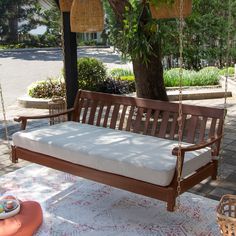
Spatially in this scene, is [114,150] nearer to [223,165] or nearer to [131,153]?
[131,153]

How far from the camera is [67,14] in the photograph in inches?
236

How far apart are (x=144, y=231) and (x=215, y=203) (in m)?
0.93

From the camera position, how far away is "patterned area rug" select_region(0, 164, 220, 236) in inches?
143

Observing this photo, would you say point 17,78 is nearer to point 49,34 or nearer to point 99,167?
point 99,167

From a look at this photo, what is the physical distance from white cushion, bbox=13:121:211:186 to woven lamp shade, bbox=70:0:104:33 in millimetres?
1243

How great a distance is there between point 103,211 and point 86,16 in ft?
7.55

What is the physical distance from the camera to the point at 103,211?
13.1ft

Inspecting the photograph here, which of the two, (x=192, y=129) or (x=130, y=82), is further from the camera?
(x=130, y=82)

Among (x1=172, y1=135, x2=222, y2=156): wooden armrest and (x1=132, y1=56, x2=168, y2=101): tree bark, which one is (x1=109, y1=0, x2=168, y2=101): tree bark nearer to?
(x1=132, y1=56, x2=168, y2=101): tree bark

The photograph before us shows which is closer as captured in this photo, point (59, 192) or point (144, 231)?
point (144, 231)

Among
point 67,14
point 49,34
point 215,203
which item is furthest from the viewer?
point 49,34

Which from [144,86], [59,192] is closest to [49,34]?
[144,86]

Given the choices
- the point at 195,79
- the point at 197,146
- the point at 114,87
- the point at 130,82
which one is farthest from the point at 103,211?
the point at 195,79

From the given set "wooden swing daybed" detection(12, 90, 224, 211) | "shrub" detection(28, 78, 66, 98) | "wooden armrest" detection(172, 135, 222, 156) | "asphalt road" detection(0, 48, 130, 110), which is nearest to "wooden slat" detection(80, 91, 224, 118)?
"wooden swing daybed" detection(12, 90, 224, 211)
